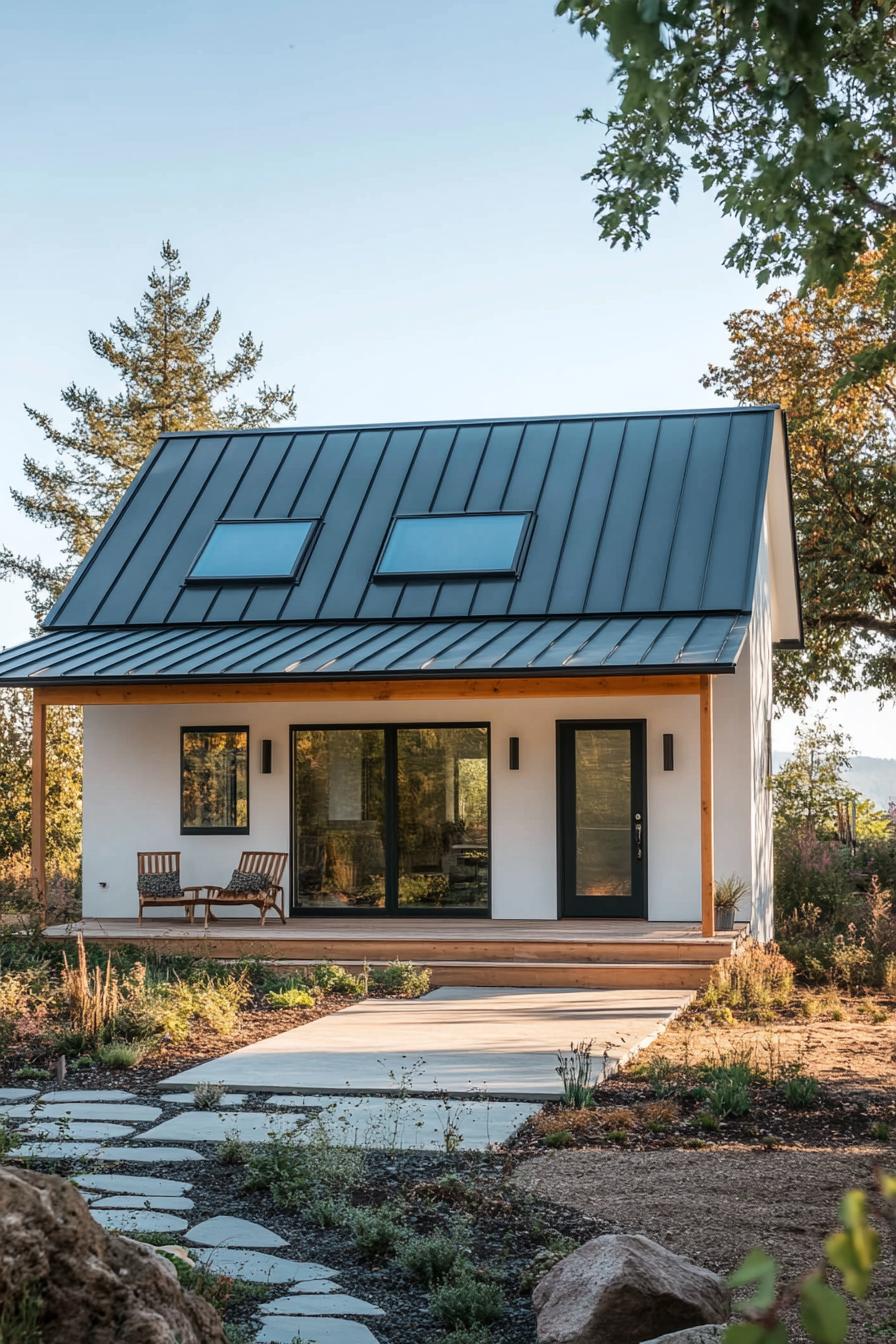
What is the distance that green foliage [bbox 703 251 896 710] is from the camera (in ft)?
71.1

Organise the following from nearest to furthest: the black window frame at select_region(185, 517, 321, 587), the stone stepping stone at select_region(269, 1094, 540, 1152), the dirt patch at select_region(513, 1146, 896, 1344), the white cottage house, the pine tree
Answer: the dirt patch at select_region(513, 1146, 896, 1344), the stone stepping stone at select_region(269, 1094, 540, 1152), the white cottage house, the black window frame at select_region(185, 517, 321, 587), the pine tree

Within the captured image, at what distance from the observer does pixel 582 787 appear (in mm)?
14875

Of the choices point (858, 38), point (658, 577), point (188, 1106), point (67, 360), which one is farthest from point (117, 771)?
point (67, 360)

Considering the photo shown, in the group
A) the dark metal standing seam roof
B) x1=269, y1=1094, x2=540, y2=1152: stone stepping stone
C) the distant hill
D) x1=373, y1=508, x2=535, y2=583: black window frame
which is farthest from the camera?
the distant hill

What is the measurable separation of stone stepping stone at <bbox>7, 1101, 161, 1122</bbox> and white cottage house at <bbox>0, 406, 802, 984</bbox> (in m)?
5.62

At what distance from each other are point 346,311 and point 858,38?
1423 centimetres

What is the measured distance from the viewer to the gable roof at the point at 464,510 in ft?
50.8

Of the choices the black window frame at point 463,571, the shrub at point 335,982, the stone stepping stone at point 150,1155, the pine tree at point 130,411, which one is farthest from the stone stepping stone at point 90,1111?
the pine tree at point 130,411

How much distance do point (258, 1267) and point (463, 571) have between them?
11485 millimetres

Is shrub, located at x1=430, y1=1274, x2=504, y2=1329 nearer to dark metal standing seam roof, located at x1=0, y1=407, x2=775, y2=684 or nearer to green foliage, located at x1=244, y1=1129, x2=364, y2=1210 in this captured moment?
green foliage, located at x1=244, y1=1129, x2=364, y2=1210

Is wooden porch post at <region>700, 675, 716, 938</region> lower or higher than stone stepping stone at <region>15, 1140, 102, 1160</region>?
higher

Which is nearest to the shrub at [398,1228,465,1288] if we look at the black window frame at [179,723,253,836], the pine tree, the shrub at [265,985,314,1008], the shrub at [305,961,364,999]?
the shrub at [265,985,314,1008]

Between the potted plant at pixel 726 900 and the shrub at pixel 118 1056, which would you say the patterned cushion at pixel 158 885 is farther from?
the shrub at pixel 118 1056

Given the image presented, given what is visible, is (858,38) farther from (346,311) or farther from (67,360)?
(67,360)
